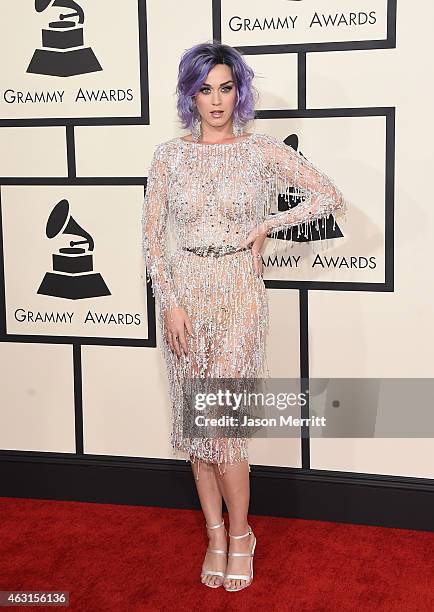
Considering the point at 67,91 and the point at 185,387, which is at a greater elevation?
the point at 67,91

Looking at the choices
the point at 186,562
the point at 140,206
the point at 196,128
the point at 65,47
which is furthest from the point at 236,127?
the point at 186,562

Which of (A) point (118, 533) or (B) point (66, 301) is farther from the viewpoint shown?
(B) point (66, 301)

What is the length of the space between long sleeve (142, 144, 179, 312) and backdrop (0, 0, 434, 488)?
58 centimetres

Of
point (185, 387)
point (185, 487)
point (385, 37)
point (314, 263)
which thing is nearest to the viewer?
point (185, 387)

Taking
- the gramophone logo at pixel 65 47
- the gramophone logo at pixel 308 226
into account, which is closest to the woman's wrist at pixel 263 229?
the gramophone logo at pixel 308 226

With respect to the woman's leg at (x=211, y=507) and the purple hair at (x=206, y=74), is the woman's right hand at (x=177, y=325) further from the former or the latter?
the purple hair at (x=206, y=74)

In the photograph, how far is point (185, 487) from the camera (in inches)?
142

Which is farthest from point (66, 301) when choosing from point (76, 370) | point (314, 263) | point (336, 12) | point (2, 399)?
point (336, 12)

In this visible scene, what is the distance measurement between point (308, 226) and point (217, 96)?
0.76m

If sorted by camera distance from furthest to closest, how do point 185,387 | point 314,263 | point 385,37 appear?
1. point 314,263
2. point 385,37
3. point 185,387

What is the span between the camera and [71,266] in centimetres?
362

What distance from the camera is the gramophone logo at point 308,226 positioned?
3303mm

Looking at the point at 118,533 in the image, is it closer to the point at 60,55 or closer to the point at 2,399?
the point at 2,399

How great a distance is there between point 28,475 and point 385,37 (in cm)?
228
